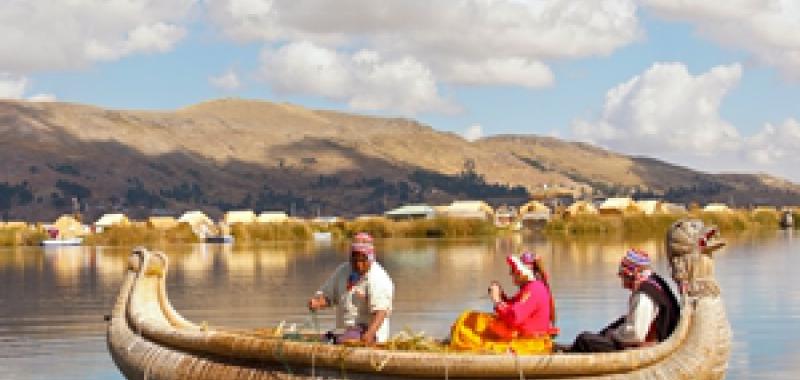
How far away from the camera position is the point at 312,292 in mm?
29547

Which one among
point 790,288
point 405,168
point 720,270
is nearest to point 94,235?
point 720,270

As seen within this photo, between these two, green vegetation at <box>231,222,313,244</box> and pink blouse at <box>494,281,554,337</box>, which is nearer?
pink blouse at <box>494,281,554,337</box>

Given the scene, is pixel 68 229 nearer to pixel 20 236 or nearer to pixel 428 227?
pixel 20 236

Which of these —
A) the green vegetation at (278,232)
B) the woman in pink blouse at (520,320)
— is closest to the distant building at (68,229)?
the green vegetation at (278,232)

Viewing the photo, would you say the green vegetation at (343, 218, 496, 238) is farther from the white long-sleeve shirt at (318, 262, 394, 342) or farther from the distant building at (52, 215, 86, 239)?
the white long-sleeve shirt at (318, 262, 394, 342)

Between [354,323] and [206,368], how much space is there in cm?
154

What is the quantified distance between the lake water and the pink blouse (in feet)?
17.4

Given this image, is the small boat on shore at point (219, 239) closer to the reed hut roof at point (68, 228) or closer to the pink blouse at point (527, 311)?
the reed hut roof at point (68, 228)

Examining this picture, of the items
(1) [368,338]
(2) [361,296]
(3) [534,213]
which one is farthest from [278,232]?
(1) [368,338]

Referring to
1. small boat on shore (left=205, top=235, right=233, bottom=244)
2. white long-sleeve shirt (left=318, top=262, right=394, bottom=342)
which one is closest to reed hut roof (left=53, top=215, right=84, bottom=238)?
small boat on shore (left=205, top=235, right=233, bottom=244)

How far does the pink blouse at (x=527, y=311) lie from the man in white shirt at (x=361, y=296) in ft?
3.40

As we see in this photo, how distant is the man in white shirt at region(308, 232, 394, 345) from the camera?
10781mm

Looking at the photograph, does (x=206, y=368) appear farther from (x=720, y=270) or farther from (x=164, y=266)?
(x=720, y=270)

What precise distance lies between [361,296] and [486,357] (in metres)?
1.77
